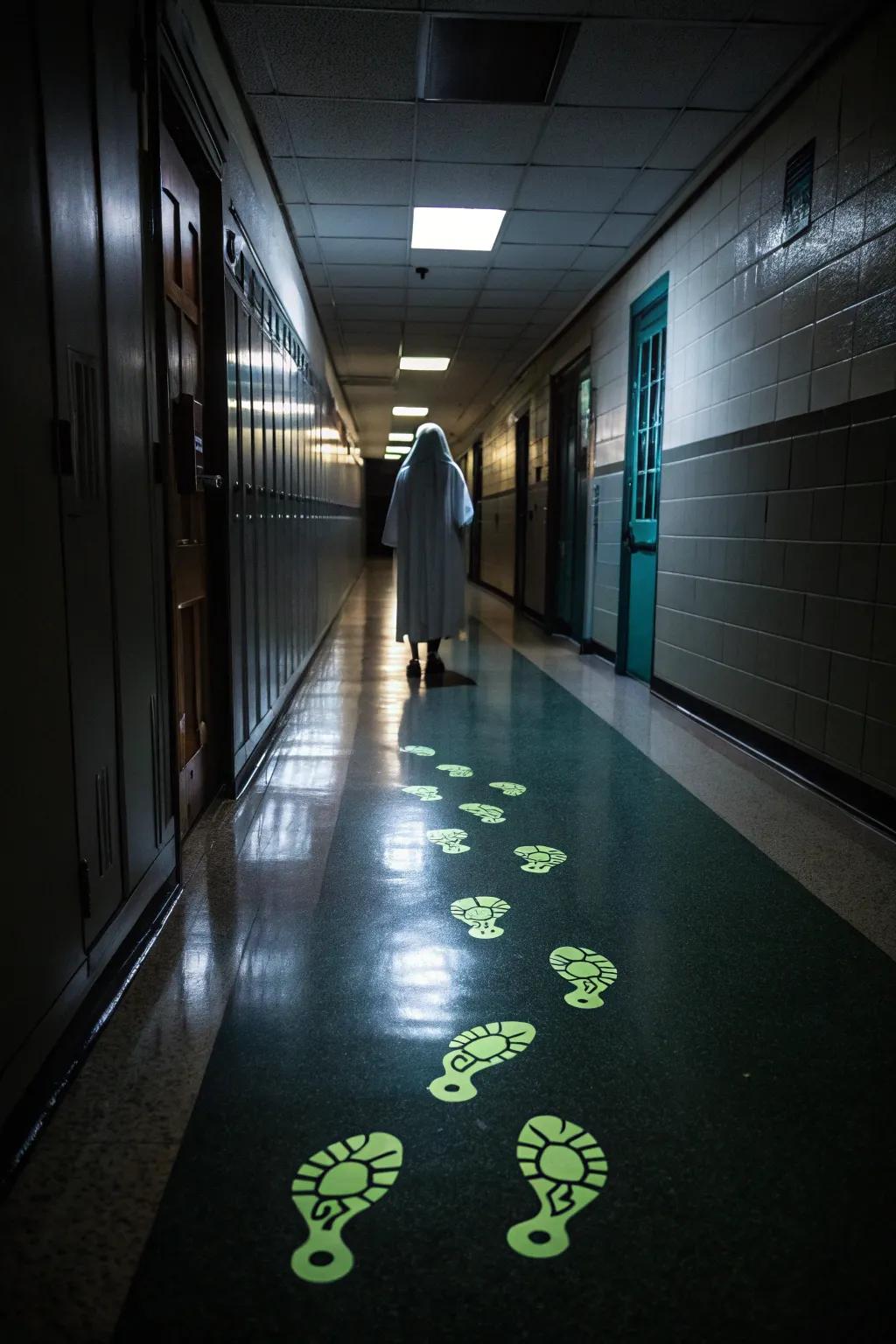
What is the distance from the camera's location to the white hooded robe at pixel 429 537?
5.67 m

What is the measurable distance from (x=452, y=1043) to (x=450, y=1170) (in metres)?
0.33

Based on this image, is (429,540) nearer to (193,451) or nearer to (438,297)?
(438,297)

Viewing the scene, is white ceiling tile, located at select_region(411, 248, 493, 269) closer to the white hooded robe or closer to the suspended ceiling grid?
the suspended ceiling grid

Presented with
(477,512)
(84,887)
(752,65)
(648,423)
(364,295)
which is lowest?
(84,887)

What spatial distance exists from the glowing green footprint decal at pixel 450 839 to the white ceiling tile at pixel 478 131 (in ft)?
9.73

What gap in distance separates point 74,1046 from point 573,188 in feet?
14.9

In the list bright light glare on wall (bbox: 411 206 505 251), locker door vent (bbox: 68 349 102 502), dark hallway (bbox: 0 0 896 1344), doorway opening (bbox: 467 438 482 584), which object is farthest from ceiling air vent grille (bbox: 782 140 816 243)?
doorway opening (bbox: 467 438 482 584)

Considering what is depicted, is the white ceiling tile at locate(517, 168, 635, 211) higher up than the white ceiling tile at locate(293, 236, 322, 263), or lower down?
lower down

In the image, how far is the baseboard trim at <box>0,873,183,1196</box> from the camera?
1271mm

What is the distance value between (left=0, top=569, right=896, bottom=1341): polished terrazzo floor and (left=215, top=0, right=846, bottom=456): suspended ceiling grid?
8.99 ft

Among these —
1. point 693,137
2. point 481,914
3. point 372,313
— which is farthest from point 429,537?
point 481,914

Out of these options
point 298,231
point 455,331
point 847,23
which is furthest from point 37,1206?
point 455,331

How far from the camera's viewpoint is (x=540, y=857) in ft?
8.43

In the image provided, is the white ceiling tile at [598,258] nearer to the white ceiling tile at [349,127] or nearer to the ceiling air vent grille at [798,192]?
the white ceiling tile at [349,127]
